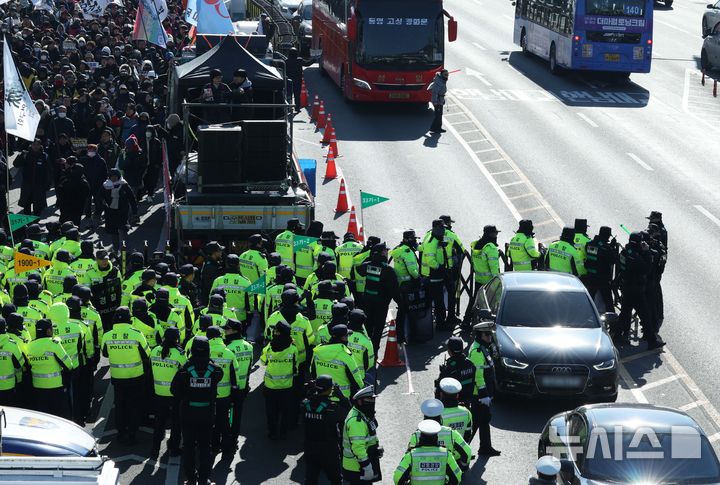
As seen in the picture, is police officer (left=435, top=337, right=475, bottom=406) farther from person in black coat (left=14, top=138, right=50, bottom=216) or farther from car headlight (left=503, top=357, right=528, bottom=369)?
person in black coat (left=14, top=138, right=50, bottom=216)

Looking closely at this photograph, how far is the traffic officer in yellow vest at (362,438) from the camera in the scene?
1202cm

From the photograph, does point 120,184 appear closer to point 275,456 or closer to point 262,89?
point 262,89

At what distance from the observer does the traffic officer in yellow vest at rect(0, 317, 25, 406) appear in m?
14.1

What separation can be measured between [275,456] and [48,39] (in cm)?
2226

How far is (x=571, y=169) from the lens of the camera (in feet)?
97.0

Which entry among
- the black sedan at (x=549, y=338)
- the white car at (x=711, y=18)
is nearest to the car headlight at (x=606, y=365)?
the black sedan at (x=549, y=338)

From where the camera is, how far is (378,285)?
1761cm

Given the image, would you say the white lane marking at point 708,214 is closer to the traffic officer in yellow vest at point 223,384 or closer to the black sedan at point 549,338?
the black sedan at point 549,338

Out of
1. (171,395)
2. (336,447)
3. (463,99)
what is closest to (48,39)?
(463,99)

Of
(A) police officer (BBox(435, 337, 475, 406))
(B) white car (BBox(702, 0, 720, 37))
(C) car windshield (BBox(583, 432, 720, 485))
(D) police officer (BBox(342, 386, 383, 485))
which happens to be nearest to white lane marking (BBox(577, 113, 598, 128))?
(B) white car (BBox(702, 0, 720, 37))

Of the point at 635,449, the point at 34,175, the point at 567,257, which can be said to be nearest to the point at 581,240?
the point at 567,257

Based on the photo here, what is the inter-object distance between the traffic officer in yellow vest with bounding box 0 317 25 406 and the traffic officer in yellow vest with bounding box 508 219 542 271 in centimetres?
818

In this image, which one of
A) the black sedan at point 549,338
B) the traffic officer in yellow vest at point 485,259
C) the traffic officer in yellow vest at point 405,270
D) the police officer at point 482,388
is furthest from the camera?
the traffic officer in yellow vest at point 485,259

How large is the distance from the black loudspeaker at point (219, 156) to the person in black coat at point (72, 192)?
10.2ft
